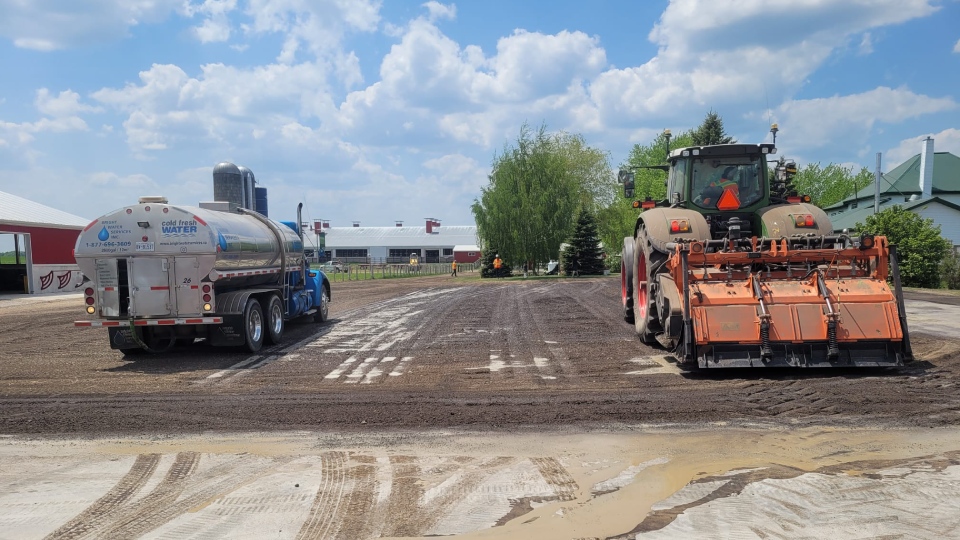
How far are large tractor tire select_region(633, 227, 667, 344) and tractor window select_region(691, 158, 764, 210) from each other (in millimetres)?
1095

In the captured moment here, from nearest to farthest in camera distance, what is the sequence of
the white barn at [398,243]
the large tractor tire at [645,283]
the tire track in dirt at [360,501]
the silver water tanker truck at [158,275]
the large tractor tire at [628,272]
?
the tire track in dirt at [360,501] → the large tractor tire at [645,283] → the silver water tanker truck at [158,275] → the large tractor tire at [628,272] → the white barn at [398,243]

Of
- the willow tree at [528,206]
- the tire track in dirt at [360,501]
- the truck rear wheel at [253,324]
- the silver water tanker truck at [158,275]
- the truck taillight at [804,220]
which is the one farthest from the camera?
the willow tree at [528,206]

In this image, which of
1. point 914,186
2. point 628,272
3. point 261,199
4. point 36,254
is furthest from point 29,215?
point 914,186

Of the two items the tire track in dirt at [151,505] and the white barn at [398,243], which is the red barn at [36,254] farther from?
the white barn at [398,243]

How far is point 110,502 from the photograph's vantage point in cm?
461

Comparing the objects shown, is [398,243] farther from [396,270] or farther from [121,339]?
[121,339]

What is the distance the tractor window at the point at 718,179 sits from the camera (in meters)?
10.6

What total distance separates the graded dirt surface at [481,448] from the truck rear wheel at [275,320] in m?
1.88

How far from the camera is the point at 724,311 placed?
774cm

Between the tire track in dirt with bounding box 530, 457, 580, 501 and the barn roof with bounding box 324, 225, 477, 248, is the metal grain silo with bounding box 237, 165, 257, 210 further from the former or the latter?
the barn roof with bounding box 324, 225, 477, 248

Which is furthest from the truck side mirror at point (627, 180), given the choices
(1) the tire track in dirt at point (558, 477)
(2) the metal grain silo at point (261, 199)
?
(2) the metal grain silo at point (261, 199)

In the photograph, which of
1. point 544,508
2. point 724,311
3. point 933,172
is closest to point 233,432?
point 544,508

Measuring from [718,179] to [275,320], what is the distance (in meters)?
8.24

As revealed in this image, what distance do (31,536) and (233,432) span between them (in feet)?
7.55
